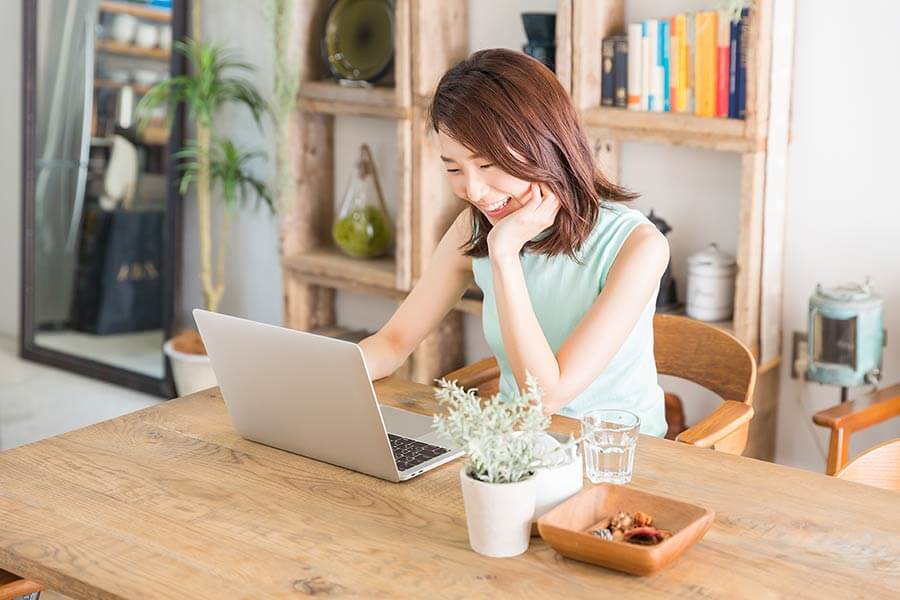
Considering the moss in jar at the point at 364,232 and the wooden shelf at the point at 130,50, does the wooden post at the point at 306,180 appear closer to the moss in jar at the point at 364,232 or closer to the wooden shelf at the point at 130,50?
the moss in jar at the point at 364,232

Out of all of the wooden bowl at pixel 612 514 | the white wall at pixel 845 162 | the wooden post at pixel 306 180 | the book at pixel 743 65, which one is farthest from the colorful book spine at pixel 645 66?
the wooden bowl at pixel 612 514

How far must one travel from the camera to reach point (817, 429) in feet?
10.6

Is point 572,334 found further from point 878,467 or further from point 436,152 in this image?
point 436,152

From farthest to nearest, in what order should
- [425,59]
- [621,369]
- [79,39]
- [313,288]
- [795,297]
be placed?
[79,39] < [313,288] < [425,59] < [795,297] < [621,369]

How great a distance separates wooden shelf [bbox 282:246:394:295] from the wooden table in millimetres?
1776

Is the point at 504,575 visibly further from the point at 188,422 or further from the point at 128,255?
the point at 128,255

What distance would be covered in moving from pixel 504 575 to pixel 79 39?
368cm

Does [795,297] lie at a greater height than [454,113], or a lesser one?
lesser

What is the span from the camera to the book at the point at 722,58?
2945mm

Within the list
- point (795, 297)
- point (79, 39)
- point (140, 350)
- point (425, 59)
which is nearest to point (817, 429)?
point (795, 297)

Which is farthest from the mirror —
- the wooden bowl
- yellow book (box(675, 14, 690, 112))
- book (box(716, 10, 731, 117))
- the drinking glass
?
the wooden bowl

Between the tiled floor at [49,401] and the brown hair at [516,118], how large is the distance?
2.57m

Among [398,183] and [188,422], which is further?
[398,183]

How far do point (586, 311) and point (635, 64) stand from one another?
1.10 m
